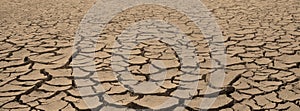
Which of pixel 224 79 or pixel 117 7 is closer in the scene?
pixel 224 79

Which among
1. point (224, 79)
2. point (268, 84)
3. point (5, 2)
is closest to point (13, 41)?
point (224, 79)

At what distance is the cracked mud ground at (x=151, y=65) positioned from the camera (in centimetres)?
194

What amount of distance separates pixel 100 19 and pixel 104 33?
Answer: 879mm

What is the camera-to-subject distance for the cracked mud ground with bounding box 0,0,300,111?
6.36ft

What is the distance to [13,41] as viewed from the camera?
320 centimetres

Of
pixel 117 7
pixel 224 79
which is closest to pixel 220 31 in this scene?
pixel 224 79

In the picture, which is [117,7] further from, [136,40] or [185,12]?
[136,40]

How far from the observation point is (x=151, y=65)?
8.20 ft

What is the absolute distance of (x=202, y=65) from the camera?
8.13ft

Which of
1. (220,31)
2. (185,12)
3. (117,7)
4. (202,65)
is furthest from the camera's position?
(117,7)

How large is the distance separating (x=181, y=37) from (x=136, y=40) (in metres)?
0.41

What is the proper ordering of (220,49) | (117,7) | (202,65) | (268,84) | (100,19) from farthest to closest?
1. (117,7)
2. (100,19)
3. (220,49)
4. (202,65)
5. (268,84)

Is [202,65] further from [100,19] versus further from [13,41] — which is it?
[100,19]

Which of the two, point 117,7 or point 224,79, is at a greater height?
point 117,7
